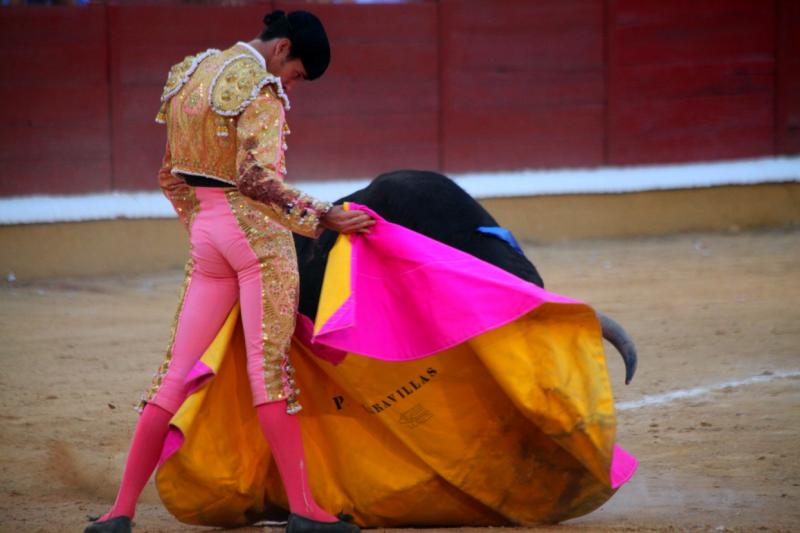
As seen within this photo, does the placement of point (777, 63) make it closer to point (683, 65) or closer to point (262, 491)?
point (683, 65)

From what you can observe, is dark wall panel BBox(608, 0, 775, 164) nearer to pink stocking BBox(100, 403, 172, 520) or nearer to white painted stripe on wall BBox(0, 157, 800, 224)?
white painted stripe on wall BBox(0, 157, 800, 224)

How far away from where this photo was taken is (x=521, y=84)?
7.46 meters

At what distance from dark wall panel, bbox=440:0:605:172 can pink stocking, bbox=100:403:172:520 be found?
491 centimetres

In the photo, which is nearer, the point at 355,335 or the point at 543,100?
the point at 355,335

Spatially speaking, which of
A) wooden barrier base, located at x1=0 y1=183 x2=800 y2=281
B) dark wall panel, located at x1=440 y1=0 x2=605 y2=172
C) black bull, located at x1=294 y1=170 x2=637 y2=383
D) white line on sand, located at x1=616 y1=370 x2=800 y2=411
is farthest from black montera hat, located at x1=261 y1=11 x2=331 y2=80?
dark wall panel, located at x1=440 y1=0 x2=605 y2=172

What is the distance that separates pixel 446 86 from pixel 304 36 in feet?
15.9

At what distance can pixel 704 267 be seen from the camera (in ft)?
21.1

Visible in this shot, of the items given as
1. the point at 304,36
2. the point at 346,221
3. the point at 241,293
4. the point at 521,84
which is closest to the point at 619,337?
the point at 346,221

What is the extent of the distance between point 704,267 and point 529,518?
385 centimetres

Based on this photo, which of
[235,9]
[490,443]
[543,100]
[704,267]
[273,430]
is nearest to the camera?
[273,430]

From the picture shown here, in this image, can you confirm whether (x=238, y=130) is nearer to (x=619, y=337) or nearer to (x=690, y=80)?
(x=619, y=337)

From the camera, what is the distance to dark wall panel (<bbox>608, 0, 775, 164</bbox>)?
7.61 meters

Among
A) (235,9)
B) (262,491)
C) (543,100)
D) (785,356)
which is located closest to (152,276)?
(235,9)

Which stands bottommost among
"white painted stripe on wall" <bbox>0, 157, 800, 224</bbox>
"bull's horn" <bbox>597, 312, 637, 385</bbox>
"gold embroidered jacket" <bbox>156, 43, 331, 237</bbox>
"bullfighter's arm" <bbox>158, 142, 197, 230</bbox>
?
"bull's horn" <bbox>597, 312, 637, 385</bbox>
